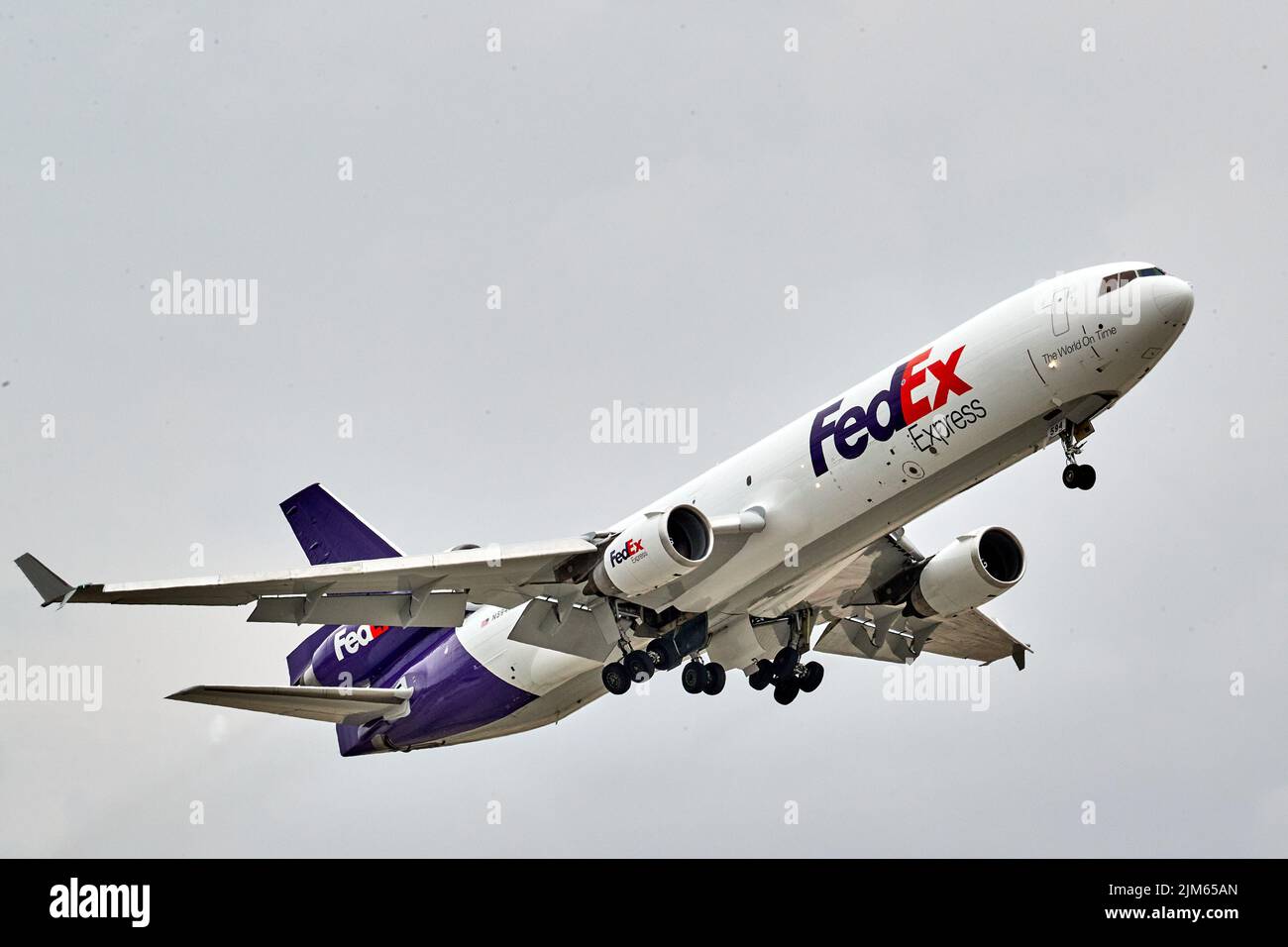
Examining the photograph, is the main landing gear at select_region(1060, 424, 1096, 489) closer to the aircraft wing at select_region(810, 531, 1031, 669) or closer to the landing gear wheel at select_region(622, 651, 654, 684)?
the aircraft wing at select_region(810, 531, 1031, 669)

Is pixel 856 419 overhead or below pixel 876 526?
overhead

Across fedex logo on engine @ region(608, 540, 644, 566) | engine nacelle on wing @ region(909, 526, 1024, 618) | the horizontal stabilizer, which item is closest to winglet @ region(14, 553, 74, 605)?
the horizontal stabilizer

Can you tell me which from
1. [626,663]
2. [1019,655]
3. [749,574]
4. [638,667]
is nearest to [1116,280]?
[749,574]

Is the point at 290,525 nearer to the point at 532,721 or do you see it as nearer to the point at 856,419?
the point at 532,721

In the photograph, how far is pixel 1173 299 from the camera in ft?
90.8

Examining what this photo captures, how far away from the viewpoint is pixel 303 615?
33.0m

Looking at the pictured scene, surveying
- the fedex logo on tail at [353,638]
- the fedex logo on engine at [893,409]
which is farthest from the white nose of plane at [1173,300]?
the fedex logo on tail at [353,638]

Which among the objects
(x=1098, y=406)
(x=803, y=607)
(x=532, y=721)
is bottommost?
(x=532, y=721)

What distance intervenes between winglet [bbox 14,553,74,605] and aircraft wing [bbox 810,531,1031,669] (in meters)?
15.5

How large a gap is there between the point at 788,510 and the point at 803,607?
19.2 feet

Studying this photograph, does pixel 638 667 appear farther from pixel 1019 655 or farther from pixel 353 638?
pixel 1019 655

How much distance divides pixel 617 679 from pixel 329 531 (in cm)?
1124

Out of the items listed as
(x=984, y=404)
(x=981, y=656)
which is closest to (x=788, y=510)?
(x=984, y=404)

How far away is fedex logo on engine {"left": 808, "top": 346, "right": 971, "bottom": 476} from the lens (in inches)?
1161
